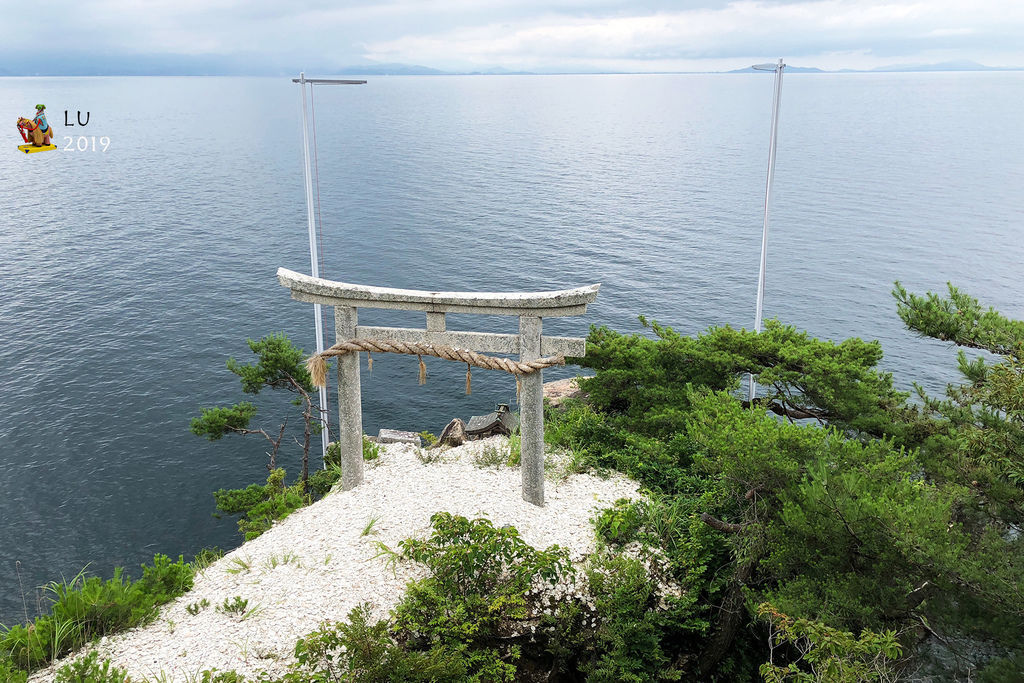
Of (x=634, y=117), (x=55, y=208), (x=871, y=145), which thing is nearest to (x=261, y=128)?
(x=55, y=208)

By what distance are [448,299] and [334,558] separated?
4.64 meters

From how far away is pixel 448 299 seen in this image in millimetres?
11969

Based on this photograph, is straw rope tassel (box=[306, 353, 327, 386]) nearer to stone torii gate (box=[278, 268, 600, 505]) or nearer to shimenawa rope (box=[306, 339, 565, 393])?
shimenawa rope (box=[306, 339, 565, 393])

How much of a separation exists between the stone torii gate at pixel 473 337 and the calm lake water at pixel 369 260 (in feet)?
44.0

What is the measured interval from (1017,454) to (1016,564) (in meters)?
1.33

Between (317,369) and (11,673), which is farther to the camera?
(317,369)

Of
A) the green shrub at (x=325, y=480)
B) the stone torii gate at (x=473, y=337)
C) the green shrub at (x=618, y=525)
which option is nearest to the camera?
the stone torii gate at (x=473, y=337)

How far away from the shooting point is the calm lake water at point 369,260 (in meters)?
26.2

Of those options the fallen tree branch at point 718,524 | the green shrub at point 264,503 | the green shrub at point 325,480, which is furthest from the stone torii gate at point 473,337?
the green shrub at point 325,480

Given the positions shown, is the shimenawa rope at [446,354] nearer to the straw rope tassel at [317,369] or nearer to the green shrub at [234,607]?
the straw rope tassel at [317,369]

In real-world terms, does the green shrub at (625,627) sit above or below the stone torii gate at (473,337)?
below

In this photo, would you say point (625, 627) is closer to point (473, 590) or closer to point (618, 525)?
point (618, 525)

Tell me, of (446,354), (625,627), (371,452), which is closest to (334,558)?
(446,354)

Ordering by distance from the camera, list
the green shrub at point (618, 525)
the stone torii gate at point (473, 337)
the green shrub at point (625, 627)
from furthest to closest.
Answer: the green shrub at point (618, 525) < the stone torii gate at point (473, 337) < the green shrub at point (625, 627)
